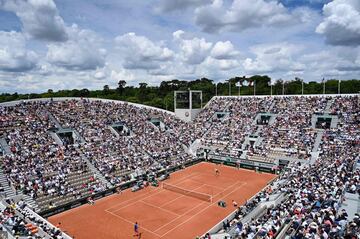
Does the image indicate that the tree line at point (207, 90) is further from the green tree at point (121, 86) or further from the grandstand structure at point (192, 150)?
the grandstand structure at point (192, 150)

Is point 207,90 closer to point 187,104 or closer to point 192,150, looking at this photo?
point 187,104

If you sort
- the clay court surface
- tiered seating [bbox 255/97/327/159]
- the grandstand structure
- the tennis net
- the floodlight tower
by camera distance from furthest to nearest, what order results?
the floodlight tower, tiered seating [bbox 255/97/327/159], the tennis net, the clay court surface, the grandstand structure

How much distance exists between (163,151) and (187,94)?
18424 millimetres

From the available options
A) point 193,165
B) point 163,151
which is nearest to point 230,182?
point 193,165

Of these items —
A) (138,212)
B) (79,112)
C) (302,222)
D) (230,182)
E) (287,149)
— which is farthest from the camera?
(79,112)

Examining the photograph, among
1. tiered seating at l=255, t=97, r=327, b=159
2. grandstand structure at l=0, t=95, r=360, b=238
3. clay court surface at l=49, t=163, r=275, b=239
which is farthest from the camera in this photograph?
tiered seating at l=255, t=97, r=327, b=159

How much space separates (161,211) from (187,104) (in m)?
32.9

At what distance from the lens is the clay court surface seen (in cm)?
2030

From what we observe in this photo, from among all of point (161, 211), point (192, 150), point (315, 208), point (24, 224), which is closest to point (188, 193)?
point (161, 211)

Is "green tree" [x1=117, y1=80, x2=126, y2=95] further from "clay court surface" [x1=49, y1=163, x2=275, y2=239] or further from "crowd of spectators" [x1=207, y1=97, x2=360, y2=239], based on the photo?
"crowd of spectators" [x1=207, y1=97, x2=360, y2=239]

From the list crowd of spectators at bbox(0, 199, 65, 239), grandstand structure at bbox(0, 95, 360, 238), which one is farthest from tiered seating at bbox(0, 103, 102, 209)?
crowd of spectators at bbox(0, 199, 65, 239)

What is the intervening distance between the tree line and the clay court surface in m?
34.3

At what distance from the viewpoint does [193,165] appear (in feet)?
130

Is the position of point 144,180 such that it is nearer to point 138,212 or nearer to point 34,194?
point 138,212
